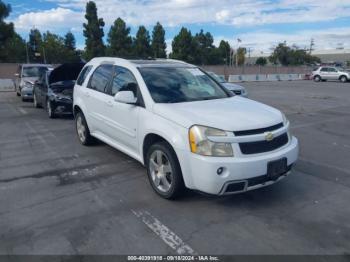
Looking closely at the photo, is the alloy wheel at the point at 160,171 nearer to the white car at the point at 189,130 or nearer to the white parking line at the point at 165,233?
the white car at the point at 189,130

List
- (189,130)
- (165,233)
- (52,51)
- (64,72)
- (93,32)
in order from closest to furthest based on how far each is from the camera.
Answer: (165,233) < (189,130) < (64,72) < (93,32) < (52,51)

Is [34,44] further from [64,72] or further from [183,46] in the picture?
[64,72]

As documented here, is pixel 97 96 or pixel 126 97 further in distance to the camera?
pixel 97 96

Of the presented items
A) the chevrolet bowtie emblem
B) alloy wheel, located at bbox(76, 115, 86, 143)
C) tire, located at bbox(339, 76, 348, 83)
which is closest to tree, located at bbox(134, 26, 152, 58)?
tire, located at bbox(339, 76, 348, 83)

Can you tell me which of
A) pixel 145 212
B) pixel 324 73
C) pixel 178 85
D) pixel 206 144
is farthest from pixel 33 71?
pixel 324 73

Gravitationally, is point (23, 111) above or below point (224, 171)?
below

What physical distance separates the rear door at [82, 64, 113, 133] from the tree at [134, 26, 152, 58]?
48392mm

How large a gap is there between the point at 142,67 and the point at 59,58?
72.5m

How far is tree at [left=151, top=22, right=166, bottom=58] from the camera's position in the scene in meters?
55.6

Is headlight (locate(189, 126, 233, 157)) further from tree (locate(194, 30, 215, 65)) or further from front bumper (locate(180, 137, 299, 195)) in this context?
tree (locate(194, 30, 215, 65))

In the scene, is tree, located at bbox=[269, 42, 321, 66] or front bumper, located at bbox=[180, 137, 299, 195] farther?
tree, located at bbox=[269, 42, 321, 66]

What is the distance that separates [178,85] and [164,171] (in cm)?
142

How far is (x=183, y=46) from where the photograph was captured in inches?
2114

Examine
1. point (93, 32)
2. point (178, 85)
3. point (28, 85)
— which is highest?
point (93, 32)
